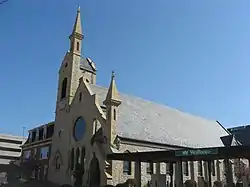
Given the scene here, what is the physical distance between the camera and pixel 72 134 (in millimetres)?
41000

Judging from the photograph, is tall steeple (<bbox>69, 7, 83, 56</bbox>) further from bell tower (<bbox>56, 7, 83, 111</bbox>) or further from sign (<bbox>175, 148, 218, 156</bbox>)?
sign (<bbox>175, 148, 218, 156</bbox>)

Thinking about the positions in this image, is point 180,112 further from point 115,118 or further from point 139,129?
point 115,118

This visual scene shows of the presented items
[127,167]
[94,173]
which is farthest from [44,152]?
[127,167]

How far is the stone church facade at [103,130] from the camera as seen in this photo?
35.2 m

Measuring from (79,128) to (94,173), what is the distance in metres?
6.72

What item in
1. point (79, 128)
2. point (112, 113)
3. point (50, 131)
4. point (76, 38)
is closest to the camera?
point (112, 113)

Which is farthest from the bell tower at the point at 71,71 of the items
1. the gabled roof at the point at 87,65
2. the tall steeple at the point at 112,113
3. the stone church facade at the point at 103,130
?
the tall steeple at the point at 112,113

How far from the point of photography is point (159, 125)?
4425cm

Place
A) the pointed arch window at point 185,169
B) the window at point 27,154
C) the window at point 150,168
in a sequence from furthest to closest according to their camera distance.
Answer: the window at point 27,154
the pointed arch window at point 185,169
the window at point 150,168

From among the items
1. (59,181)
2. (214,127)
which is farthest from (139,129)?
(214,127)

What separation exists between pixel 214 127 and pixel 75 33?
3269cm

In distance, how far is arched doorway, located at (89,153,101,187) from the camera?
35.7 meters

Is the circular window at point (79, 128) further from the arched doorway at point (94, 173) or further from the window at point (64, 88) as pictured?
the window at point (64, 88)

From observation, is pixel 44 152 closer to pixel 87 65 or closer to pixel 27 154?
pixel 27 154
